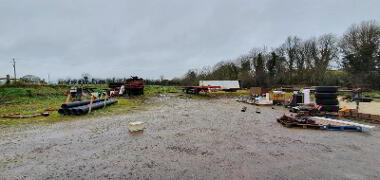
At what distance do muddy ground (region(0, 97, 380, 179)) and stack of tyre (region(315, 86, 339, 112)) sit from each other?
3.55 metres

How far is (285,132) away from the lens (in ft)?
22.2

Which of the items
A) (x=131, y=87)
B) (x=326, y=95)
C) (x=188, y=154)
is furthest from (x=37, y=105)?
(x=326, y=95)

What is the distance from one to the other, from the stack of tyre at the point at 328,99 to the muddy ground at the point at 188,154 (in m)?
3.55

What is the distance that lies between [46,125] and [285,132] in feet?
28.7

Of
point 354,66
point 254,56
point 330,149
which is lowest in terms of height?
point 330,149

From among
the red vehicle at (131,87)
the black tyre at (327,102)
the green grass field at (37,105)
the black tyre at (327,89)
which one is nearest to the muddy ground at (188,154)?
the green grass field at (37,105)

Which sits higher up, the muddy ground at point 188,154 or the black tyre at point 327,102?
the black tyre at point 327,102

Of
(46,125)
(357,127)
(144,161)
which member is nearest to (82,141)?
(144,161)

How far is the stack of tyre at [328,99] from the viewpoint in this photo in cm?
1030

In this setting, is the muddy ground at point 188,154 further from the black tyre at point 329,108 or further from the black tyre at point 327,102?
the black tyre at point 327,102

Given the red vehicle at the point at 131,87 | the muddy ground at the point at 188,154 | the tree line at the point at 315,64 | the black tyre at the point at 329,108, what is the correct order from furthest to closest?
the tree line at the point at 315,64 → the red vehicle at the point at 131,87 → the black tyre at the point at 329,108 → the muddy ground at the point at 188,154

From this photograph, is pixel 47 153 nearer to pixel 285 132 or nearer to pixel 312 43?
pixel 285 132

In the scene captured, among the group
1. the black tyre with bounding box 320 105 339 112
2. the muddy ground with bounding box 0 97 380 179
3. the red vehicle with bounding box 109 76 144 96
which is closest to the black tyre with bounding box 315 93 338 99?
the black tyre with bounding box 320 105 339 112

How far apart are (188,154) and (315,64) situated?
39.6m
